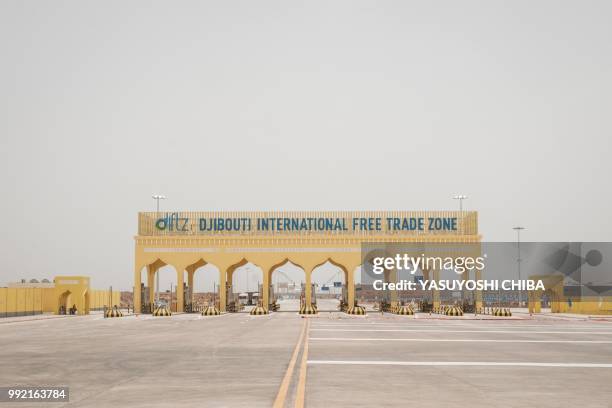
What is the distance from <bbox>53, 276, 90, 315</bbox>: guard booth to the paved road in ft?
120

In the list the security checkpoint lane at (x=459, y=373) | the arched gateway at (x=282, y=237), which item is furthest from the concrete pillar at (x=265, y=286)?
the security checkpoint lane at (x=459, y=373)

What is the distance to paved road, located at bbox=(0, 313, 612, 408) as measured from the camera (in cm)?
1192

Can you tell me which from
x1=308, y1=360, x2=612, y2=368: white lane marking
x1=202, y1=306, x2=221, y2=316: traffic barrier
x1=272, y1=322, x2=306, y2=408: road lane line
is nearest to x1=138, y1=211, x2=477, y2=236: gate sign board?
x1=202, y1=306, x2=221, y2=316: traffic barrier

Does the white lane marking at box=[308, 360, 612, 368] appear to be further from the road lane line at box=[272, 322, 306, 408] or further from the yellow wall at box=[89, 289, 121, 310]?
the yellow wall at box=[89, 289, 121, 310]

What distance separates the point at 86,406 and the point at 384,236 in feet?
191

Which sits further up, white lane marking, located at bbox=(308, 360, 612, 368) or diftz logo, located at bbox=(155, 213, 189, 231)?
diftz logo, located at bbox=(155, 213, 189, 231)

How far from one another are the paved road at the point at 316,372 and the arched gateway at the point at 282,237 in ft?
136

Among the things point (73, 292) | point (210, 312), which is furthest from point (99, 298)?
point (210, 312)

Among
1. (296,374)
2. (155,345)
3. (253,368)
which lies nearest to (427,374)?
(296,374)

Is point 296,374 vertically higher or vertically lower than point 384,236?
lower

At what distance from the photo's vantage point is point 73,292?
2456 inches

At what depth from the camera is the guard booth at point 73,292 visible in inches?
2435

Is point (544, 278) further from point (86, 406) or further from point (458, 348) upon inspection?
point (86, 406)

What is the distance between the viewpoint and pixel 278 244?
2704 inches
